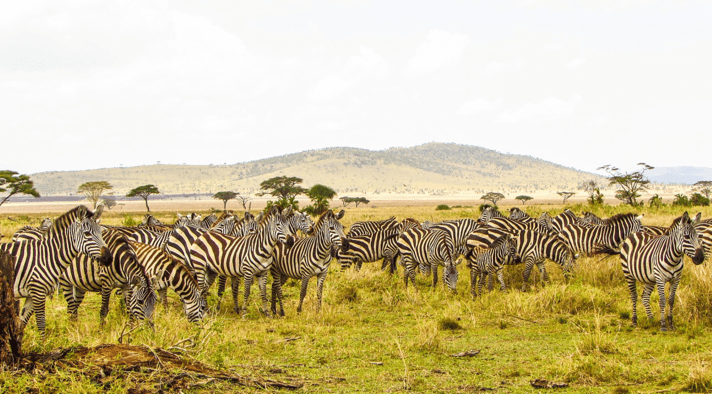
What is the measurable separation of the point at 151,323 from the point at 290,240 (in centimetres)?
320

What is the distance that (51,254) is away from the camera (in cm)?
868

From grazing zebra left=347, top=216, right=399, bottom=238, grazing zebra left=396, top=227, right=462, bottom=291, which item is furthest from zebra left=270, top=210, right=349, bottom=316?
grazing zebra left=347, top=216, right=399, bottom=238

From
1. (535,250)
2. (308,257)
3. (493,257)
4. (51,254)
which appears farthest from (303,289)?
(535,250)

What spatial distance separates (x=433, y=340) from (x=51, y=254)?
595 cm

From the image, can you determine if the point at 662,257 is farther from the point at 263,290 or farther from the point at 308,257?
the point at 263,290

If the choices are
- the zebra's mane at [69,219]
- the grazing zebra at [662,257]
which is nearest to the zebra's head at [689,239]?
the grazing zebra at [662,257]

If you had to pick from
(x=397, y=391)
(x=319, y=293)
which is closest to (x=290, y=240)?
(x=319, y=293)

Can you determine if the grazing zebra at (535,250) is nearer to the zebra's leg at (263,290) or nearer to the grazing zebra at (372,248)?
the grazing zebra at (372,248)

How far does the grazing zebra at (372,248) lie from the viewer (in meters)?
15.4

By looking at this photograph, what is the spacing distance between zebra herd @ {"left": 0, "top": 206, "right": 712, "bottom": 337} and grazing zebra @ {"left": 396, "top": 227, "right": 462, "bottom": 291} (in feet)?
0.09

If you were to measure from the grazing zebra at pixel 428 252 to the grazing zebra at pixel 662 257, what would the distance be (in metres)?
4.07

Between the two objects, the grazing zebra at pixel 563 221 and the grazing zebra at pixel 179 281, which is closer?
the grazing zebra at pixel 179 281

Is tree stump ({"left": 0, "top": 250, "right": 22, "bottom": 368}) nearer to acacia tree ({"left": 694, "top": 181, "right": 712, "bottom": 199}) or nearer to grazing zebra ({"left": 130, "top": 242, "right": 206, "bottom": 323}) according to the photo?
grazing zebra ({"left": 130, "top": 242, "right": 206, "bottom": 323})

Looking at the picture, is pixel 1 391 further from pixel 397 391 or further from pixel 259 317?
pixel 259 317
